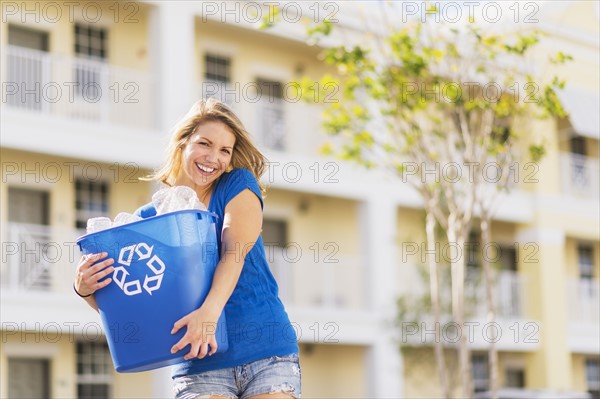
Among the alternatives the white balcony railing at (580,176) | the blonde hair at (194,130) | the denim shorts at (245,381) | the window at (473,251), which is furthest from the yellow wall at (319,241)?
the denim shorts at (245,381)

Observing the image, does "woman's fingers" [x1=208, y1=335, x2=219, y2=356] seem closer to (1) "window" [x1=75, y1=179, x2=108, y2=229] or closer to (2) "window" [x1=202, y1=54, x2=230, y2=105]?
(1) "window" [x1=75, y1=179, x2=108, y2=229]

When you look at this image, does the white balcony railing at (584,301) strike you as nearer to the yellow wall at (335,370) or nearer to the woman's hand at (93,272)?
the yellow wall at (335,370)

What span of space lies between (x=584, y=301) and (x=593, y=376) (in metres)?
1.98

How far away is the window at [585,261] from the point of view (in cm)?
2577

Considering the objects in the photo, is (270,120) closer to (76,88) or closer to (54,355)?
(76,88)

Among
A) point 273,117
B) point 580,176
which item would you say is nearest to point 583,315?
point 580,176

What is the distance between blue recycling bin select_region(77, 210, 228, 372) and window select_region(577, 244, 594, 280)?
2314 centimetres

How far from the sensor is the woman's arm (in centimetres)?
344

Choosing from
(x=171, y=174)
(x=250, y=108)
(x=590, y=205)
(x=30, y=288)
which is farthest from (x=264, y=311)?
(x=590, y=205)

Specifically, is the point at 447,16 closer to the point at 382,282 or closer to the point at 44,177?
the point at 44,177

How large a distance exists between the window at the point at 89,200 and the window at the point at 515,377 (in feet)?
33.5

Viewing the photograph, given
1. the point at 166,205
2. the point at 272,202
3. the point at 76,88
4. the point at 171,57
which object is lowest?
the point at 166,205

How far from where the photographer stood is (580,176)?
25266 millimetres

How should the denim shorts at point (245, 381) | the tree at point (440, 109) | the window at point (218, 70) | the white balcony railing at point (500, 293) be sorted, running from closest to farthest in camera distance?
the denim shorts at point (245, 381) → the tree at point (440, 109) → the window at point (218, 70) → the white balcony railing at point (500, 293)
